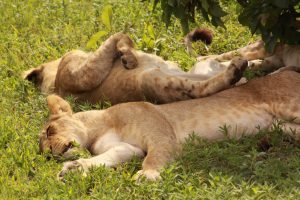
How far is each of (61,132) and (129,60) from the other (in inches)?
53.1

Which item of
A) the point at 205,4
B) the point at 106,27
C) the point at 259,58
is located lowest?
the point at 106,27

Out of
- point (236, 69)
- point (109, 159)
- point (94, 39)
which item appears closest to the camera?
point (109, 159)

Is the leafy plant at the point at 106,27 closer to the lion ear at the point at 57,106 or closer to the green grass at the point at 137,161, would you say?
the green grass at the point at 137,161

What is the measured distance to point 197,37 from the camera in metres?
8.27

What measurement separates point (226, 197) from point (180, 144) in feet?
3.68

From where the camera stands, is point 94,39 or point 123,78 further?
point 94,39

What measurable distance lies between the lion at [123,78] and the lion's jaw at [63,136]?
802mm

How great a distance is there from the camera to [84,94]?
24.8ft

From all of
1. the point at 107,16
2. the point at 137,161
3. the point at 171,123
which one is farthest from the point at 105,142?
the point at 107,16

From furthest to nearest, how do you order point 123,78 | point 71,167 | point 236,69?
point 123,78 < point 236,69 < point 71,167

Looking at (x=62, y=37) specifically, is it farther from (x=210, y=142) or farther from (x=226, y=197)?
(x=226, y=197)

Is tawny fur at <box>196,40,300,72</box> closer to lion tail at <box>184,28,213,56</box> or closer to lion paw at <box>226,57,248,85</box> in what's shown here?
lion tail at <box>184,28,213,56</box>

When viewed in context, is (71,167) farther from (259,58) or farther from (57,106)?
(259,58)

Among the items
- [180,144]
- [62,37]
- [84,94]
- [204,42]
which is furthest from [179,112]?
[62,37]
